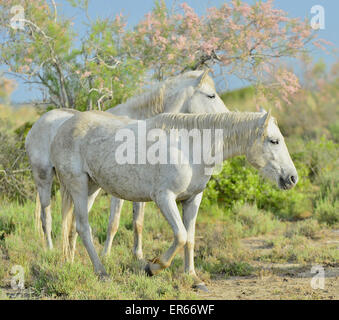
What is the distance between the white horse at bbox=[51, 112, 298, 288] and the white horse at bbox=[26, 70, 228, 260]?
47.5 inches

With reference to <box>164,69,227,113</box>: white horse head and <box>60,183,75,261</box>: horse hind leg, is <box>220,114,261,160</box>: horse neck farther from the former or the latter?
<box>60,183,75,261</box>: horse hind leg

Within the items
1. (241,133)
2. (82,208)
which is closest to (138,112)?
(82,208)

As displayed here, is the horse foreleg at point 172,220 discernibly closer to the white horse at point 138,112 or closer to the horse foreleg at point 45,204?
the white horse at point 138,112

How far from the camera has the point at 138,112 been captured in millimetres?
6309

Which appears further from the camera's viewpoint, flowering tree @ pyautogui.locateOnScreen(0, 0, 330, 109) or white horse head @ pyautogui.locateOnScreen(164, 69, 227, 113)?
flowering tree @ pyautogui.locateOnScreen(0, 0, 330, 109)

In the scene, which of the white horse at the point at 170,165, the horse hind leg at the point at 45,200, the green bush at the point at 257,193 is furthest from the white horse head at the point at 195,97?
the green bush at the point at 257,193

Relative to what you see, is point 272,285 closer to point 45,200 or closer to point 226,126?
point 226,126

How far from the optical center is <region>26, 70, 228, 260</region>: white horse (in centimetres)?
620

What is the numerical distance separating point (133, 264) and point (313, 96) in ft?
53.2

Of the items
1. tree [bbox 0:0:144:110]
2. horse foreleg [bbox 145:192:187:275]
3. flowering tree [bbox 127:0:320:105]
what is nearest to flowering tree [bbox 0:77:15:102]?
tree [bbox 0:0:144:110]

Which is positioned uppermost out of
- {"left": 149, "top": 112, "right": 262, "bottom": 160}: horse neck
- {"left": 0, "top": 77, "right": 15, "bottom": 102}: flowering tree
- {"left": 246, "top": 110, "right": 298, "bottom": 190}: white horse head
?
{"left": 0, "top": 77, "right": 15, "bottom": 102}: flowering tree

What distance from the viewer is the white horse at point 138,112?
20.4 feet

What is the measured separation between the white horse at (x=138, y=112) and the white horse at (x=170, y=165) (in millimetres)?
1206
